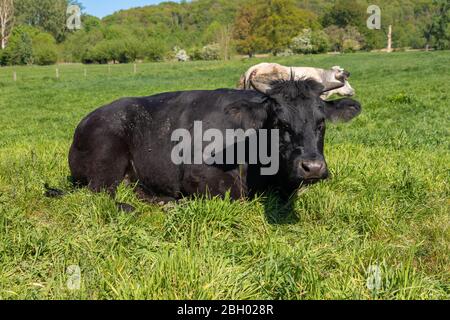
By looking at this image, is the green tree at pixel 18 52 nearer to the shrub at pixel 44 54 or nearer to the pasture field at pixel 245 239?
the shrub at pixel 44 54

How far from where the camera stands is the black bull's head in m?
3.85

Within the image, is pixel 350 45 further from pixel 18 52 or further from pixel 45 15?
pixel 45 15

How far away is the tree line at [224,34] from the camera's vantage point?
235ft

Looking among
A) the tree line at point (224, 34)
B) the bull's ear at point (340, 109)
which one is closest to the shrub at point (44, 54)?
the tree line at point (224, 34)

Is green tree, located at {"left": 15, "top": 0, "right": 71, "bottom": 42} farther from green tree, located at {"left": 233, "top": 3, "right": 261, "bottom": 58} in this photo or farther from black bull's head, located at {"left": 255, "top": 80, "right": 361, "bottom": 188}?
black bull's head, located at {"left": 255, "top": 80, "right": 361, "bottom": 188}

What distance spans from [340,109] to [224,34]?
74.1m

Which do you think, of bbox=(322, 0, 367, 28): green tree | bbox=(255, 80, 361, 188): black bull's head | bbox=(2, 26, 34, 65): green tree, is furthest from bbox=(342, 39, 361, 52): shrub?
bbox=(255, 80, 361, 188): black bull's head

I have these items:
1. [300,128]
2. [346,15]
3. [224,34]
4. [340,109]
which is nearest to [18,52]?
[224,34]

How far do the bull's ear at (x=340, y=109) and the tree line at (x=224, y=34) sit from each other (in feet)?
211

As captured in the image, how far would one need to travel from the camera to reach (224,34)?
76188 millimetres

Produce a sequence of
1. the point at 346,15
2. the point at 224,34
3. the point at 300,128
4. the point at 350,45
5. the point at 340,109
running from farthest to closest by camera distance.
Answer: the point at 346,15 < the point at 350,45 < the point at 224,34 < the point at 340,109 < the point at 300,128

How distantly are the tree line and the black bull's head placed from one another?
212 feet
